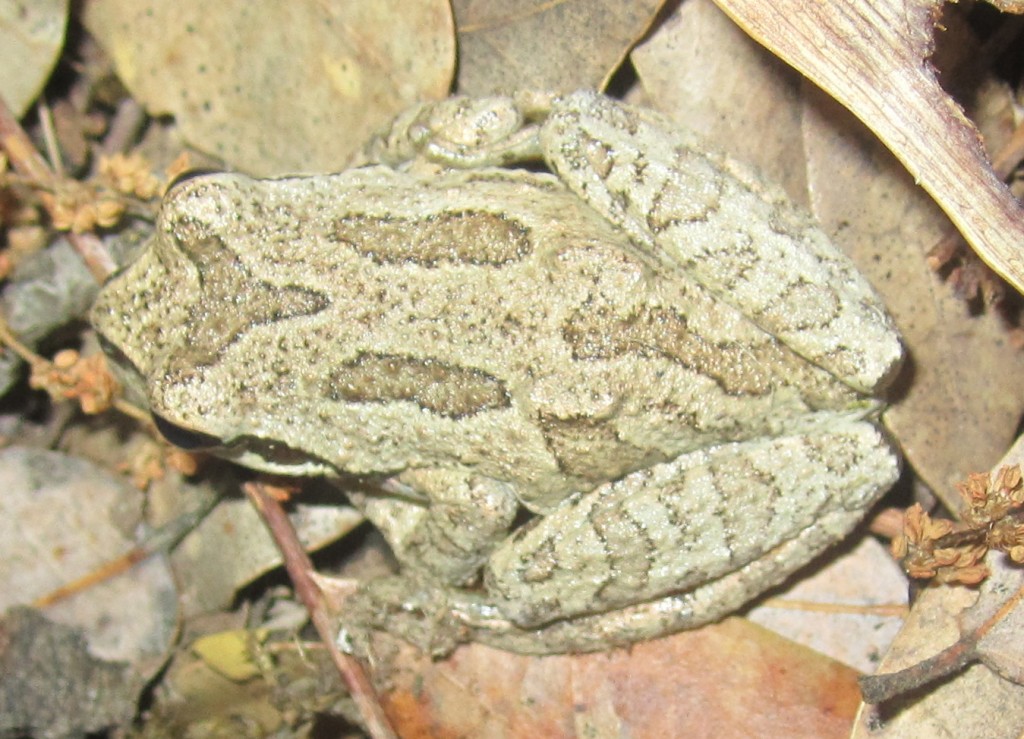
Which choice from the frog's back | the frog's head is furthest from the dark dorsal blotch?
the frog's head

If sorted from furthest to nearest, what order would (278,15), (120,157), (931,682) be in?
(120,157), (278,15), (931,682)

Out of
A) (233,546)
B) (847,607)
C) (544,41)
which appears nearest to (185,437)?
(233,546)

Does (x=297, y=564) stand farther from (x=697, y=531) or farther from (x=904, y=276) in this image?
(x=904, y=276)

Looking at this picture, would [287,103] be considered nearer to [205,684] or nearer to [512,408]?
[512,408]

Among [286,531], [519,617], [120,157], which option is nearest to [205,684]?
[286,531]

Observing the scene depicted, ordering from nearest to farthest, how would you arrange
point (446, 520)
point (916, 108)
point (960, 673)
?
point (916, 108)
point (960, 673)
point (446, 520)
